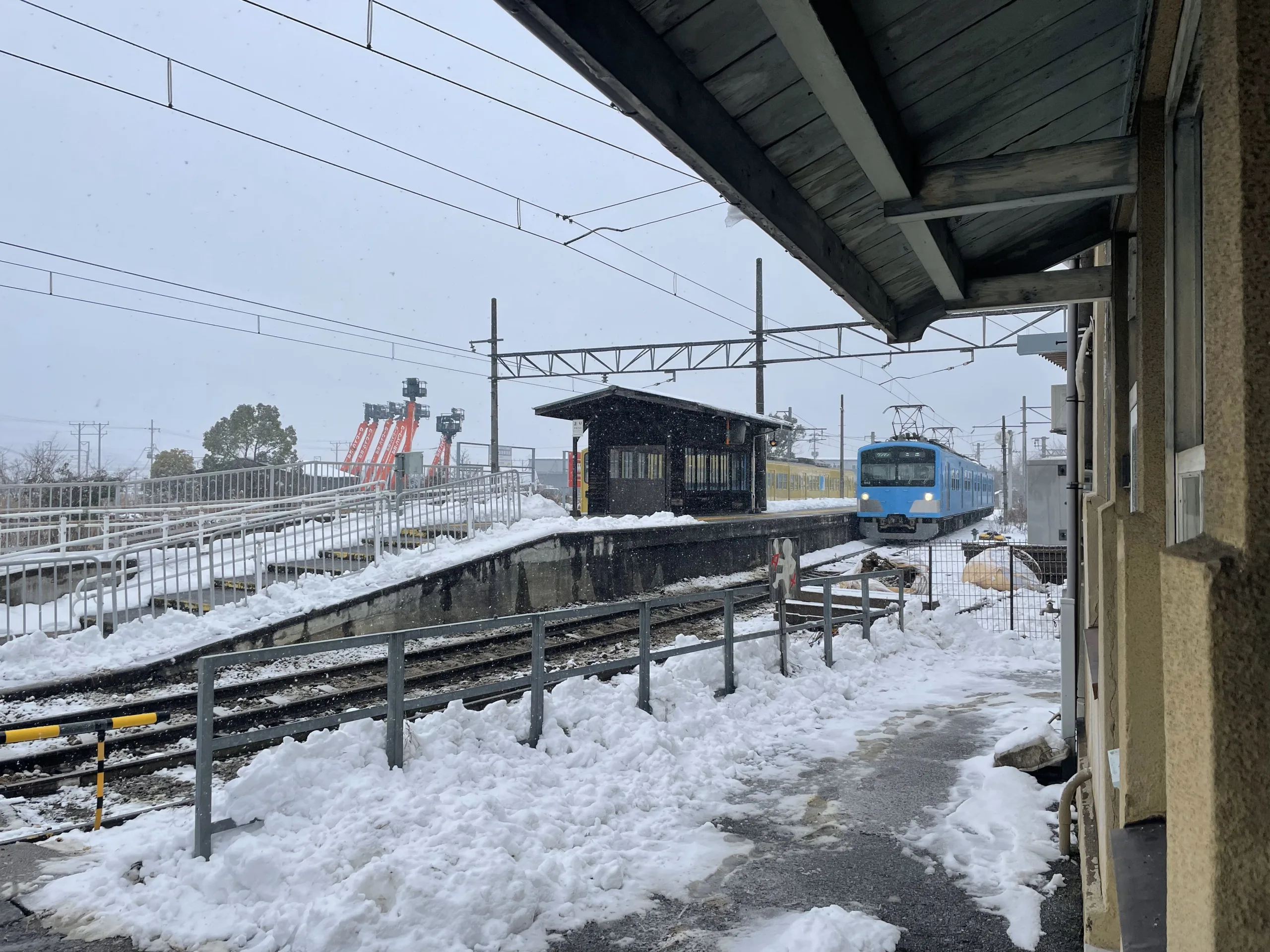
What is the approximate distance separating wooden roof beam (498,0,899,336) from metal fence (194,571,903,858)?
10.4 ft

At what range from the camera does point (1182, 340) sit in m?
2.36

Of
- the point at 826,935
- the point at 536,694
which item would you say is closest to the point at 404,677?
the point at 536,694

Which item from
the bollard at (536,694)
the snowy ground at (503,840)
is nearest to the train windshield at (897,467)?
the snowy ground at (503,840)

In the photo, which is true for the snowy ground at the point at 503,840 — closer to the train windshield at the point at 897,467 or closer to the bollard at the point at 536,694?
the bollard at the point at 536,694

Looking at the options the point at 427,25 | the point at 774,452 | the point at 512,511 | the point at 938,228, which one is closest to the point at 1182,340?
the point at 938,228

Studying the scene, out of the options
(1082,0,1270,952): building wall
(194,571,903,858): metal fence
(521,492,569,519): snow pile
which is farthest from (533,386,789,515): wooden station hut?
(1082,0,1270,952): building wall

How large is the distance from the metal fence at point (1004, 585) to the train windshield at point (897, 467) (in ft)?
23.6

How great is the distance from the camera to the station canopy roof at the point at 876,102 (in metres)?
2.55

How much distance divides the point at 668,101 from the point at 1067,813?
429 centimetres

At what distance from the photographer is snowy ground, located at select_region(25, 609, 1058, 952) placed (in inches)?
153

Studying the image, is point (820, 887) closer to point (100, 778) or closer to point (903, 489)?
point (100, 778)

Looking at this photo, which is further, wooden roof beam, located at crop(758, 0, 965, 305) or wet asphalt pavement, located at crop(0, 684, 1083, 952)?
wet asphalt pavement, located at crop(0, 684, 1083, 952)

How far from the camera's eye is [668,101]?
273 cm

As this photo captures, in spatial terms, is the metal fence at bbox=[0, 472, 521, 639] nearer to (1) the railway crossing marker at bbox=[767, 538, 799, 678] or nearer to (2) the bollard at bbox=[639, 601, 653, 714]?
(2) the bollard at bbox=[639, 601, 653, 714]
